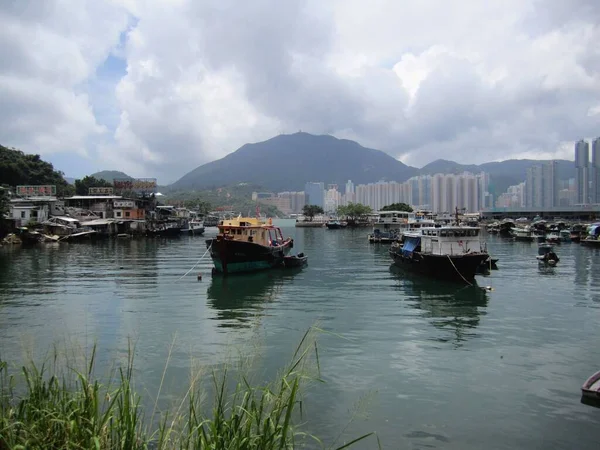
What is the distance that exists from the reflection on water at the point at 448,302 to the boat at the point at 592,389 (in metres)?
3.60

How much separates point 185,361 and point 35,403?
542 centimetres

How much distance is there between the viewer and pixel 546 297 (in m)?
18.5

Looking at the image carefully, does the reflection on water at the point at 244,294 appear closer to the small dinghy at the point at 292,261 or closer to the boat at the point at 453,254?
the small dinghy at the point at 292,261

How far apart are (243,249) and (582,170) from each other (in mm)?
135933

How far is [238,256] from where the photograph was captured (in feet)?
81.3

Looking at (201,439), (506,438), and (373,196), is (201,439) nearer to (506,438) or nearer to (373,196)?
(506,438)

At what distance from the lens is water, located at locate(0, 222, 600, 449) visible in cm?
749

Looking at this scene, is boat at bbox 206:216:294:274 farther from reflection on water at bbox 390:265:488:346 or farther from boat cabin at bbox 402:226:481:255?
boat cabin at bbox 402:226:481:255

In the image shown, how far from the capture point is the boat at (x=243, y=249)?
2423cm

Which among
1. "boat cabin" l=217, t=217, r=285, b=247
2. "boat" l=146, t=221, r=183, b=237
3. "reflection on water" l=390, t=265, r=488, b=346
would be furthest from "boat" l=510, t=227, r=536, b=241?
"boat" l=146, t=221, r=183, b=237

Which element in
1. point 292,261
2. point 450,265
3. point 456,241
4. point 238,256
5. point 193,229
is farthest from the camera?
point 193,229

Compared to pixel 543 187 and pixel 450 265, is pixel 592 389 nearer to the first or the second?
pixel 450 265

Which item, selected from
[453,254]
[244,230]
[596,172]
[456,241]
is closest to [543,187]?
[596,172]

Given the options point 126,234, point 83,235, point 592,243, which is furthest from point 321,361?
point 126,234
